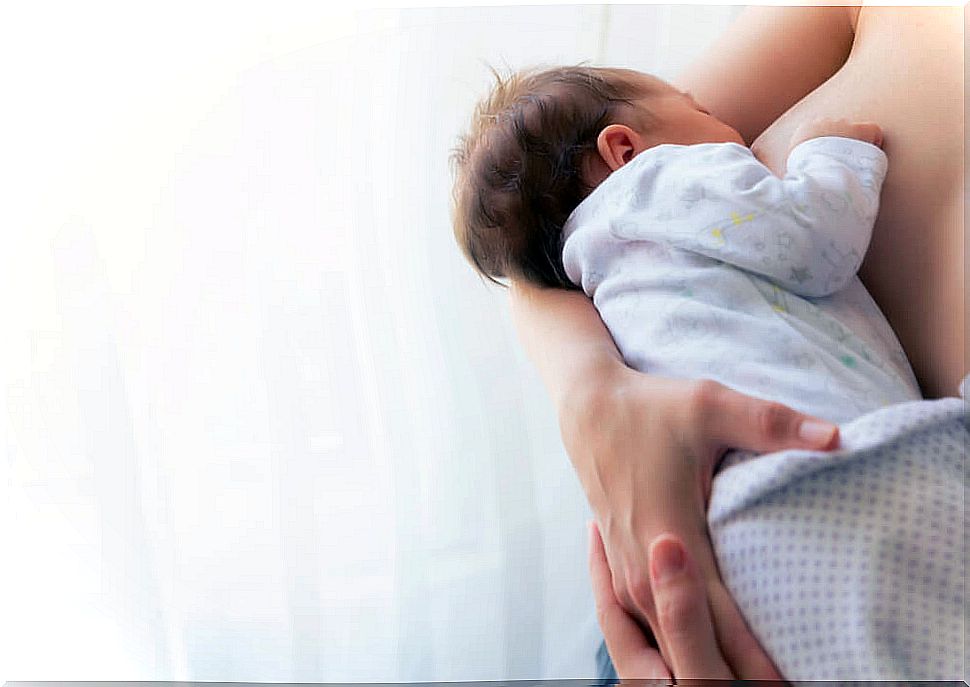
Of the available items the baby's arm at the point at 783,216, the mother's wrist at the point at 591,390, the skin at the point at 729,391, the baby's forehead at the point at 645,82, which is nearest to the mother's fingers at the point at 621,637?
the skin at the point at 729,391

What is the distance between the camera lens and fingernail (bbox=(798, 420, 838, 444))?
2.09ft

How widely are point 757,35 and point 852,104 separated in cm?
22

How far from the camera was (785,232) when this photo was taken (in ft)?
2.49

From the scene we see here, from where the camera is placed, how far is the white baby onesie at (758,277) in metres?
0.72

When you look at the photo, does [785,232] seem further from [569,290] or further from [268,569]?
[268,569]

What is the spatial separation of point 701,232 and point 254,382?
0.60 meters

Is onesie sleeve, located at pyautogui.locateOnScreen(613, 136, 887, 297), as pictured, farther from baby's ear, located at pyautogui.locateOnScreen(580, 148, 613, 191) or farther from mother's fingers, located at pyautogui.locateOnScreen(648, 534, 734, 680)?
mother's fingers, located at pyautogui.locateOnScreen(648, 534, 734, 680)

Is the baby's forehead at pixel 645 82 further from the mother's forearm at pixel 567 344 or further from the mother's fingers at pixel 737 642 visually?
the mother's fingers at pixel 737 642

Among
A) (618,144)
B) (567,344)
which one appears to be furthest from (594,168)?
(567,344)

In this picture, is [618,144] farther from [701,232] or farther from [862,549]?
[862,549]

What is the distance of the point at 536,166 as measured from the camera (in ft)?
3.16

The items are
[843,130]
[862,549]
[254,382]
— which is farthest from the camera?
[254,382]

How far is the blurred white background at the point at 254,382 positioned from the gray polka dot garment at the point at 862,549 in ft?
1.81

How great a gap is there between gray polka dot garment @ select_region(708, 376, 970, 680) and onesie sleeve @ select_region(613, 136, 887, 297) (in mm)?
154
